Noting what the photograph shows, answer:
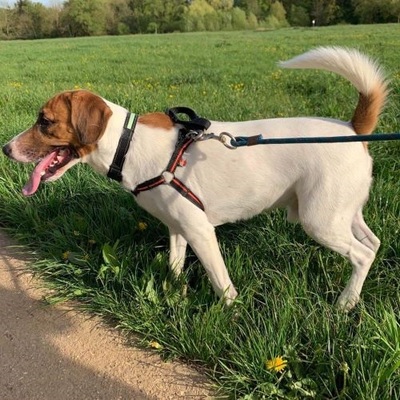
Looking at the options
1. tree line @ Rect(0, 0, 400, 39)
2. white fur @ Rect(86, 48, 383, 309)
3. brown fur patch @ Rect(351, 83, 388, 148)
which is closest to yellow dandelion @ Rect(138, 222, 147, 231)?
white fur @ Rect(86, 48, 383, 309)

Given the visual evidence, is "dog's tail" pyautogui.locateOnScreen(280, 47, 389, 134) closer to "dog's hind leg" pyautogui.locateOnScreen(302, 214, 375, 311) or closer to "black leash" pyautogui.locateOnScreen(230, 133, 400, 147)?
"black leash" pyautogui.locateOnScreen(230, 133, 400, 147)

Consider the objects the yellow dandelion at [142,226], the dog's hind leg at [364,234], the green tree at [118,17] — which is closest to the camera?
the dog's hind leg at [364,234]

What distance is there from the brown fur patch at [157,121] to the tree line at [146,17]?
63113 millimetres

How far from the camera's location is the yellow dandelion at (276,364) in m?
2.15

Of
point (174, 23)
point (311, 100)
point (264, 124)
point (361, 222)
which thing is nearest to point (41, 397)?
point (264, 124)

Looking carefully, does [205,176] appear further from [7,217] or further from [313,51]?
[7,217]

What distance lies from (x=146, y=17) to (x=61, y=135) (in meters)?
71.6

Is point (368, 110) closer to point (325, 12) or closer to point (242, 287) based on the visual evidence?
point (242, 287)

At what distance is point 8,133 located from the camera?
215 inches

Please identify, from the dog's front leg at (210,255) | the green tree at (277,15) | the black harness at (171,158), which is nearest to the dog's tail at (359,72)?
the black harness at (171,158)

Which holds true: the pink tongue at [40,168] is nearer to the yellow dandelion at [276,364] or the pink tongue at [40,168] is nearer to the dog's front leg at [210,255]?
the dog's front leg at [210,255]

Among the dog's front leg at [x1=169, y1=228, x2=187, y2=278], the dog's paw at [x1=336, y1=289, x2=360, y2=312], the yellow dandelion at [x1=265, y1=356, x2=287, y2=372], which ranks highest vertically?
the dog's front leg at [x1=169, y1=228, x2=187, y2=278]

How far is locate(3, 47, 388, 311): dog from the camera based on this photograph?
2502 mm

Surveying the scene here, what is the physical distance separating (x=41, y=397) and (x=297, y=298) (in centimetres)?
144
